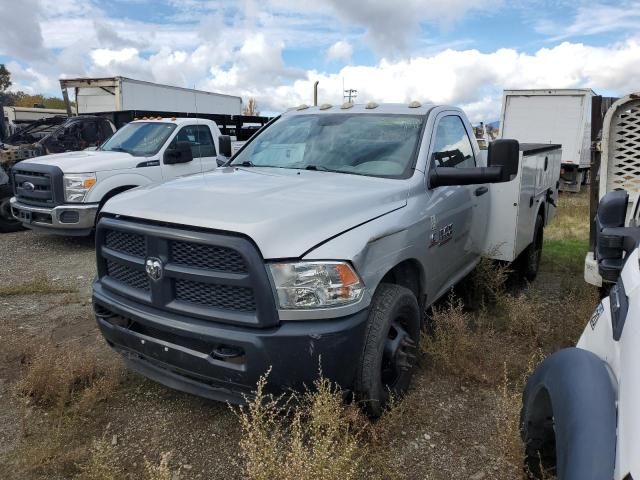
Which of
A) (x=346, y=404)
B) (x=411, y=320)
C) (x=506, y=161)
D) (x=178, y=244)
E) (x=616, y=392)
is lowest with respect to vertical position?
(x=346, y=404)

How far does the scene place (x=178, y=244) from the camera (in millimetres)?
2660

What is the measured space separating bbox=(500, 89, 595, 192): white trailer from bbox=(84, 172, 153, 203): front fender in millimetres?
12794

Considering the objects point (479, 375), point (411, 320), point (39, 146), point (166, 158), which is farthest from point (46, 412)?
point (39, 146)

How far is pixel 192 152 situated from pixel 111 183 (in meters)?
1.61

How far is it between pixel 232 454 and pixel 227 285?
104 cm

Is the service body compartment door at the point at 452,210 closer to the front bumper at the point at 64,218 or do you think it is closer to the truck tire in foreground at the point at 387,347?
the truck tire in foreground at the point at 387,347

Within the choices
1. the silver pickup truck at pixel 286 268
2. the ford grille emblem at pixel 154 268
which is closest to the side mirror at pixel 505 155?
the silver pickup truck at pixel 286 268

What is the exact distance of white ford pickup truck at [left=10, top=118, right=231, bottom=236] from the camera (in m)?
7.30

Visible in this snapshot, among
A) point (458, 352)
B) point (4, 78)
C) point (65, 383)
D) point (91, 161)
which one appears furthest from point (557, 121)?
point (4, 78)

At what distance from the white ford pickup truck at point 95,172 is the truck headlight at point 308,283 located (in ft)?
18.1

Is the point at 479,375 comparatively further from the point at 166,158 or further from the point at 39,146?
the point at 39,146

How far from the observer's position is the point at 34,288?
5656 millimetres

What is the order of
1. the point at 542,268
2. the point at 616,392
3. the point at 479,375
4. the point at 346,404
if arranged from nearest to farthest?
the point at 616,392 < the point at 346,404 < the point at 479,375 < the point at 542,268

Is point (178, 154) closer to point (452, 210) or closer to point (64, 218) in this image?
point (64, 218)
